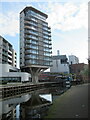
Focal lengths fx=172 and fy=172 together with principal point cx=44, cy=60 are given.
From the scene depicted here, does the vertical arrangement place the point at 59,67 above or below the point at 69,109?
above

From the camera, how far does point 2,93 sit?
4000 cm

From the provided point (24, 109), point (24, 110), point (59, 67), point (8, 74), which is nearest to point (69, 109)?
point (24, 110)

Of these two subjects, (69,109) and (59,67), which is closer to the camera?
(69,109)

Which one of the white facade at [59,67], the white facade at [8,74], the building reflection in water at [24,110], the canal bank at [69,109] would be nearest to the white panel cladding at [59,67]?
the white facade at [59,67]

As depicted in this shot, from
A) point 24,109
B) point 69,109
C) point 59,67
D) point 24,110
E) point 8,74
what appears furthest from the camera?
point 59,67

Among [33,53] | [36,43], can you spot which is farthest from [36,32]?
[33,53]

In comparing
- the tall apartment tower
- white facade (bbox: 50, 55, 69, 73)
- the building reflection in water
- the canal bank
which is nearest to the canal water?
the building reflection in water

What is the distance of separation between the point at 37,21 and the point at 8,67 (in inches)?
945

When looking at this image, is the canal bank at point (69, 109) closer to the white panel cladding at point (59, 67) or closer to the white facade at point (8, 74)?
the white facade at point (8, 74)

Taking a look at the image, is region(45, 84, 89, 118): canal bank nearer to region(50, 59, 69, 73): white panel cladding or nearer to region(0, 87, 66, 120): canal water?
region(0, 87, 66, 120): canal water

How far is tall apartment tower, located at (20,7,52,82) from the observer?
7156 centimetres

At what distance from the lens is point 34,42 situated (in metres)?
74.0

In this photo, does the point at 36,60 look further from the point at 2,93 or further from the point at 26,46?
the point at 2,93

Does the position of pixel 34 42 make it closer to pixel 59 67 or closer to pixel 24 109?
pixel 24 109
